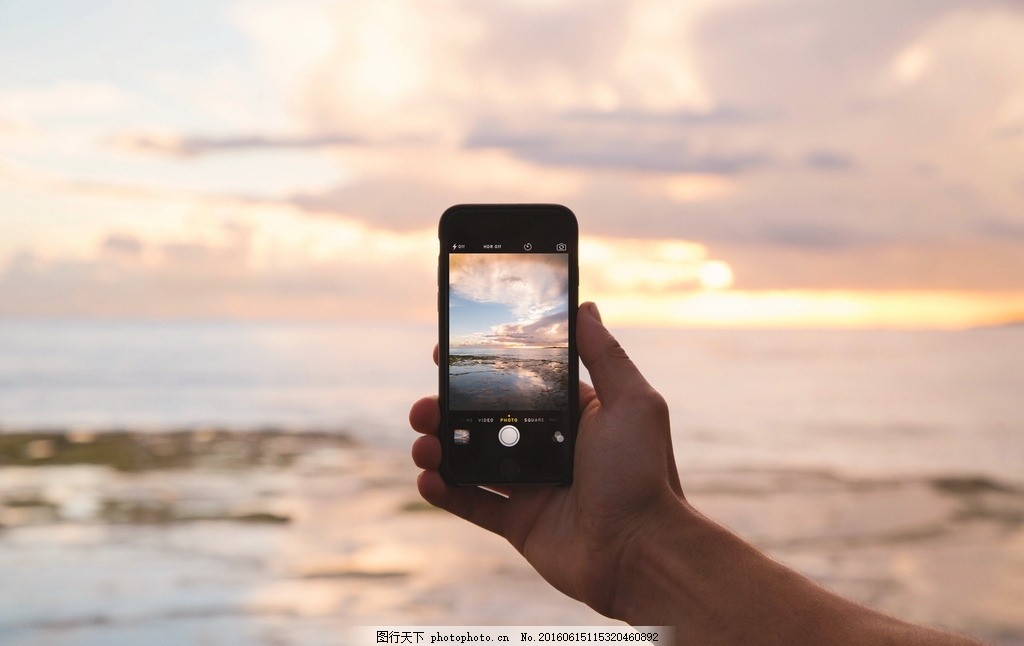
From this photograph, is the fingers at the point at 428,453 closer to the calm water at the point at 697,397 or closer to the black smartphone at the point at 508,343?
the black smartphone at the point at 508,343

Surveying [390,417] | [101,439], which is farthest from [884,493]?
[101,439]

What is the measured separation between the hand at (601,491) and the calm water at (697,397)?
12.7 metres

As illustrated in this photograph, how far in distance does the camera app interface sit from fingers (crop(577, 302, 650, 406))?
17 cm

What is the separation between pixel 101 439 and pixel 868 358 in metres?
35.7

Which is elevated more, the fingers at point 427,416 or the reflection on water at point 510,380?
the reflection on water at point 510,380

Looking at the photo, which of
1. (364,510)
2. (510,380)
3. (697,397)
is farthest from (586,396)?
(697,397)

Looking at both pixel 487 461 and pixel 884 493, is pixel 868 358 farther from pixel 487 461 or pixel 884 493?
pixel 487 461

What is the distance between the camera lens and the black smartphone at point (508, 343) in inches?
113

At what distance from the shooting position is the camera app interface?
288 cm

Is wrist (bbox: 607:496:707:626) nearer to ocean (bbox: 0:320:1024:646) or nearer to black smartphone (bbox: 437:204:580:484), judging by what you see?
black smartphone (bbox: 437:204:580:484)

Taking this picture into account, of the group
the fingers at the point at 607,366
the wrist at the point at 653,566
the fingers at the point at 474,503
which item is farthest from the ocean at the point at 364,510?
the fingers at the point at 607,366

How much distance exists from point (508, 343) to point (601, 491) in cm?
63

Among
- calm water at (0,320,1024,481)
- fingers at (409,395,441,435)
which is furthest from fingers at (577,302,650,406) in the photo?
calm water at (0,320,1024,481)

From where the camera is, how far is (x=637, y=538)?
252 centimetres
